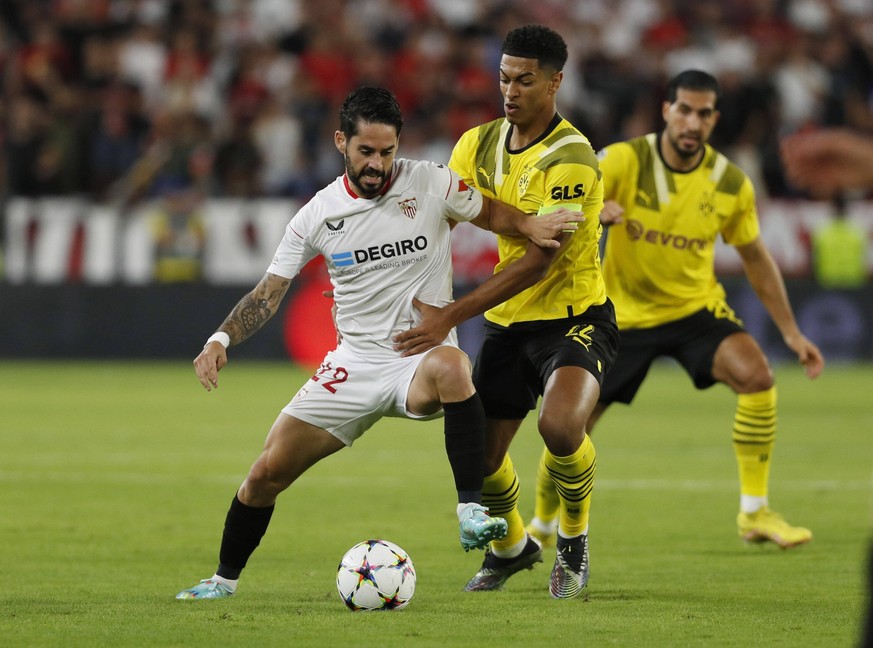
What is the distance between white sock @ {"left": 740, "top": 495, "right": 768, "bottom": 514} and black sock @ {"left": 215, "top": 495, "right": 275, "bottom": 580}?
2.85 metres

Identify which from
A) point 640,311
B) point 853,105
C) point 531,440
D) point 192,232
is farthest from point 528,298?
point 853,105

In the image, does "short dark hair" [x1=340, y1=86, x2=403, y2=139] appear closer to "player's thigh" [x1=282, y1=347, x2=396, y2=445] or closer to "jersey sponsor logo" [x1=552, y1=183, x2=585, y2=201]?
"jersey sponsor logo" [x1=552, y1=183, x2=585, y2=201]

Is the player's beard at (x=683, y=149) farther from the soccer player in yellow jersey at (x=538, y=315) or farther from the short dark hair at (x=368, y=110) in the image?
the short dark hair at (x=368, y=110)

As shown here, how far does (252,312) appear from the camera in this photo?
20.4ft

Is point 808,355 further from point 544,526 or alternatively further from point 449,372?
point 449,372

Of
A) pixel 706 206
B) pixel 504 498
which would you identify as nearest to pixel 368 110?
pixel 504 498

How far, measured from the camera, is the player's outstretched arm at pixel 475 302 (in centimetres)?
613

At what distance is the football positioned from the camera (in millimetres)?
5855

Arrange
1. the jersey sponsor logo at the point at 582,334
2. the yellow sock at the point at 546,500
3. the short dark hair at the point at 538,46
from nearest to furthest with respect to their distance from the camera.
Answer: the short dark hair at the point at 538,46, the jersey sponsor logo at the point at 582,334, the yellow sock at the point at 546,500

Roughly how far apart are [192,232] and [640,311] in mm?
11118

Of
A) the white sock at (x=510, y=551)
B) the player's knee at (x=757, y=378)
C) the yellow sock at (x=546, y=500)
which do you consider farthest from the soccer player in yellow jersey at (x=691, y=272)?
the white sock at (x=510, y=551)

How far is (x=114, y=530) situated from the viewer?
8.09 meters

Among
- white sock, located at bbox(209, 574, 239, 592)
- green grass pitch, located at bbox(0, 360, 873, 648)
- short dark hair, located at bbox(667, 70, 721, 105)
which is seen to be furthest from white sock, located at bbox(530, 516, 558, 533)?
short dark hair, located at bbox(667, 70, 721, 105)

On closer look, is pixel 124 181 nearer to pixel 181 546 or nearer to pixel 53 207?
pixel 53 207
